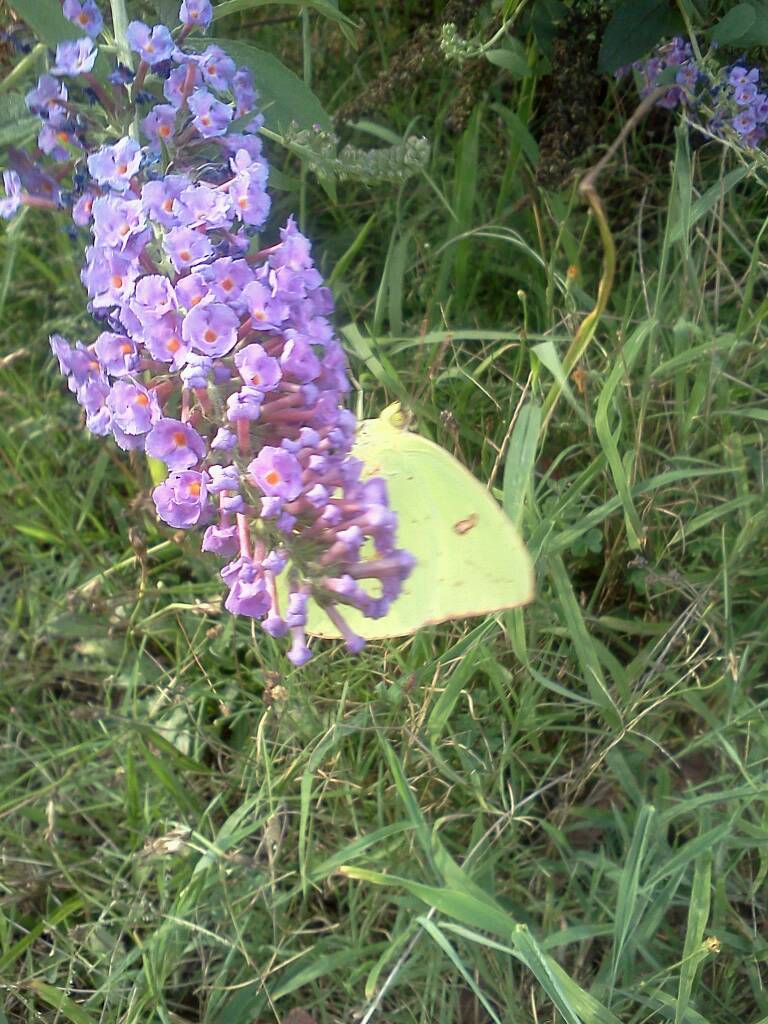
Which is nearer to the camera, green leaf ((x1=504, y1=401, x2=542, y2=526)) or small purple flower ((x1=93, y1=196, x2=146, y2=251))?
small purple flower ((x1=93, y1=196, x2=146, y2=251))

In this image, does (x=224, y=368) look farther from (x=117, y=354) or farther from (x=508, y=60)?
(x=508, y=60)

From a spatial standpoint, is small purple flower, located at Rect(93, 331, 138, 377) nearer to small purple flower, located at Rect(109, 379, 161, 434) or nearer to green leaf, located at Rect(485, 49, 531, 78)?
small purple flower, located at Rect(109, 379, 161, 434)

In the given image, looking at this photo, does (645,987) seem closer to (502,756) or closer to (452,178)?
(502,756)

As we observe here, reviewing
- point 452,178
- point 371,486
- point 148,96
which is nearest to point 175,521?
point 371,486

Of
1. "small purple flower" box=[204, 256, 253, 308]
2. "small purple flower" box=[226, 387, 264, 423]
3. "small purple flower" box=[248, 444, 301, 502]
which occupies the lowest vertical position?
"small purple flower" box=[248, 444, 301, 502]

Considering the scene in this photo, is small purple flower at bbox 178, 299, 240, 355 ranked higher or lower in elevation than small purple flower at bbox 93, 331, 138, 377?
higher

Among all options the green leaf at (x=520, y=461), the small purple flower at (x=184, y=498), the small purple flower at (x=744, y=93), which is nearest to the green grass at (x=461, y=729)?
the green leaf at (x=520, y=461)

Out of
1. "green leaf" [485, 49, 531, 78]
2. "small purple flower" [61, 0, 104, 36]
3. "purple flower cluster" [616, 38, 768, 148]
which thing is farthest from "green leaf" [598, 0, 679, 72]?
"small purple flower" [61, 0, 104, 36]

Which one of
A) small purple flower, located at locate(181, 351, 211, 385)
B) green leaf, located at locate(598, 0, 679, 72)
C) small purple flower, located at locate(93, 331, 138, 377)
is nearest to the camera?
small purple flower, located at locate(181, 351, 211, 385)
